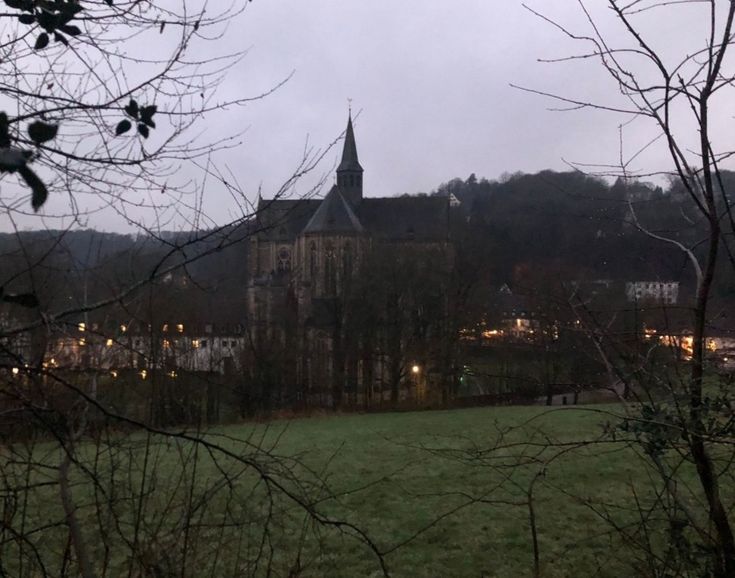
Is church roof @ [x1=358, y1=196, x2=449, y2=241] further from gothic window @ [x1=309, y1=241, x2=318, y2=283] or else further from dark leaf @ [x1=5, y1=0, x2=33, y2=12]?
dark leaf @ [x1=5, y1=0, x2=33, y2=12]

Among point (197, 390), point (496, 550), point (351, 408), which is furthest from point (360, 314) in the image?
point (197, 390)

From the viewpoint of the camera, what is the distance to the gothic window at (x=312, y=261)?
115 ft

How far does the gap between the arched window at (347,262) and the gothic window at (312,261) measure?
196 centimetres

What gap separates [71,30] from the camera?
2.13 metres

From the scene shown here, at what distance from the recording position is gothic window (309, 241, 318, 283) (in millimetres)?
35000

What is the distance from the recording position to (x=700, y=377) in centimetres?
208

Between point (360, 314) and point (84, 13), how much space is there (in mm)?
25482

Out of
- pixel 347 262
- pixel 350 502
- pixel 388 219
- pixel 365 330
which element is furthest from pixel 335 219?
pixel 350 502

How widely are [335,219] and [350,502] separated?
30070mm

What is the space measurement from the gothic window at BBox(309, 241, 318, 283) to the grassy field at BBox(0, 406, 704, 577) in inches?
676

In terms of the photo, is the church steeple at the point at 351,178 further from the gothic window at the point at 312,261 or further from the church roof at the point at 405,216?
the gothic window at the point at 312,261

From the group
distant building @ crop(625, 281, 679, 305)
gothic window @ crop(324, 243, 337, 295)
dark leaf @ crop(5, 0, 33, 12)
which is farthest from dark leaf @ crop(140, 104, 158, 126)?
gothic window @ crop(324, 243, 337, 295)

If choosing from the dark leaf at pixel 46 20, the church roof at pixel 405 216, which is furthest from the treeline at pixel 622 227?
the church roof at pixel 405 216

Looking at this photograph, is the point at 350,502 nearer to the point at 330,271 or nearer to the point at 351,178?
the point at 330,271
